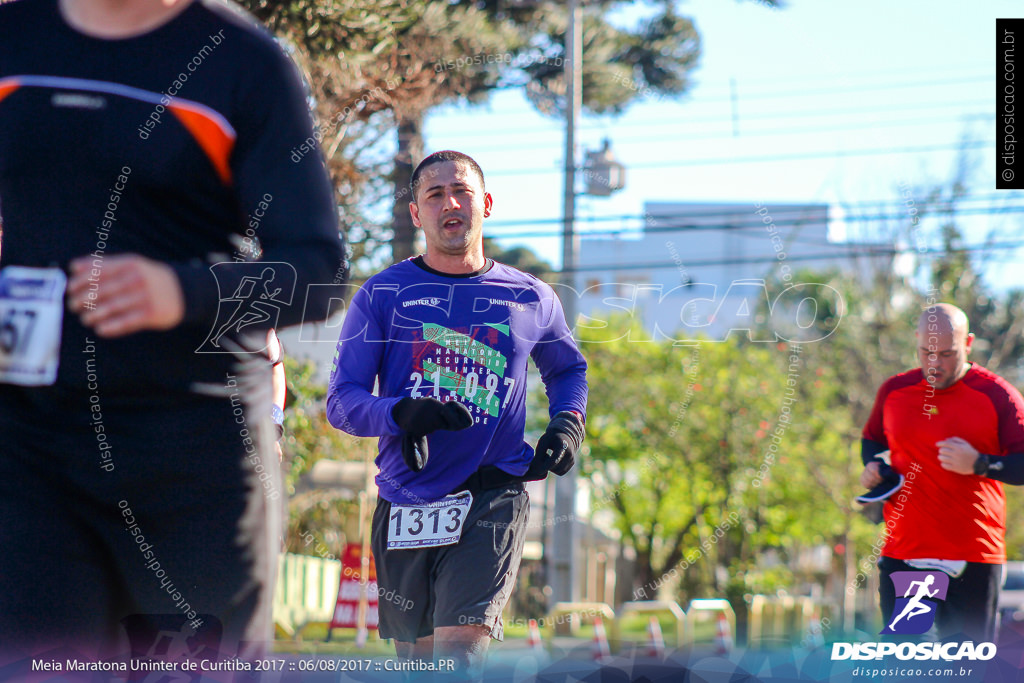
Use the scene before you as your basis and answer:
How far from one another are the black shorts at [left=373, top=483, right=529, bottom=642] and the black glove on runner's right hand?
0.34 metres

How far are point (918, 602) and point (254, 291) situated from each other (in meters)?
4.11

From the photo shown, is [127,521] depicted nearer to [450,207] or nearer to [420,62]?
[450,207]

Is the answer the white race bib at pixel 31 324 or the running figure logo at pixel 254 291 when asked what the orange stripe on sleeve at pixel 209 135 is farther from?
the white race bib at pixel 31 324

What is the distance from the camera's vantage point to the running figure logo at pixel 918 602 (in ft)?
16.6

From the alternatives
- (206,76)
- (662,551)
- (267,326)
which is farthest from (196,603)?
(662,551)

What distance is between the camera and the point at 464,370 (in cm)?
377

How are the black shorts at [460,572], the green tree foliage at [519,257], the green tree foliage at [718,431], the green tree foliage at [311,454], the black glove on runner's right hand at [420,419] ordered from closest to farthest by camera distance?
the black glove on runner's right hand at [420,419] < the black shorts at [460,572] < the green tree foliage at [311,454] < the green tree foliage at [519,257] < the green tree foliage at [718,431]

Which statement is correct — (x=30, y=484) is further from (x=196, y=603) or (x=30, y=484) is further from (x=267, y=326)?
(x=267, y=326)

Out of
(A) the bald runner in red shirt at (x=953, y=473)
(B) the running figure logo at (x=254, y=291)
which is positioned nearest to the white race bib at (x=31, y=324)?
(B) the running figure logo at (x=254, y=291)

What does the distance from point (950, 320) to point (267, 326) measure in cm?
403

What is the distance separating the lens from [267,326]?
1893 millimetres

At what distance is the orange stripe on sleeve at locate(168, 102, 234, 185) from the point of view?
191cm

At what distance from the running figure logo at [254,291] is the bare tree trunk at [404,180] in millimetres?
9617

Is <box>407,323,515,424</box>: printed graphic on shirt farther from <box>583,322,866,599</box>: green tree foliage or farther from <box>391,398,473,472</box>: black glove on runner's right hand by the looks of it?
<box>583,322,866,599</box>: green tree foliage
